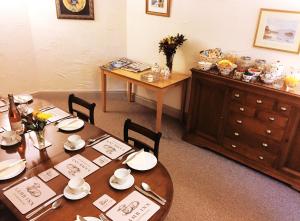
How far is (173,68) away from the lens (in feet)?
12.2

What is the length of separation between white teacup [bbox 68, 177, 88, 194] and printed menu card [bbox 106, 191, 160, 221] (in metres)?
0.21

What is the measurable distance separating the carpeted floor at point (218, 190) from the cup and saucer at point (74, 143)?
101cm

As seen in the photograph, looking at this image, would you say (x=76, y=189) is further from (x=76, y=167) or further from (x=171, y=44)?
(x=171, y=44)

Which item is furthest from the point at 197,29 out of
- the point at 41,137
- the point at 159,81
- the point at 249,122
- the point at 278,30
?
the point at 41,137

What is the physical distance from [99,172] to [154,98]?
263 centimetres

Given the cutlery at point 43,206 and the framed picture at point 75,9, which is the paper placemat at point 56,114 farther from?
the framed picture at point 75,9

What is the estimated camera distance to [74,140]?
5.97ft

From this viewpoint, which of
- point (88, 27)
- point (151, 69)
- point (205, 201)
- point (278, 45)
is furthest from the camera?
point (88, 27)

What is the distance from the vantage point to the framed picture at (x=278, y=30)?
258cm

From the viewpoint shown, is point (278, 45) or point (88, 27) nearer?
point (278, 45)

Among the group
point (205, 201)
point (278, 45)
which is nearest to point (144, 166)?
point (205, 201)

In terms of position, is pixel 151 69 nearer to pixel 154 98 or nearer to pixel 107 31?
pixel 154 98

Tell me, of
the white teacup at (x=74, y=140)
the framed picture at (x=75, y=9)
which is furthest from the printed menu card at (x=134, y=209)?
the framed picture at (x=75, y=9)

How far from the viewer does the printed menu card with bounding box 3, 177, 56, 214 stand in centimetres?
136
